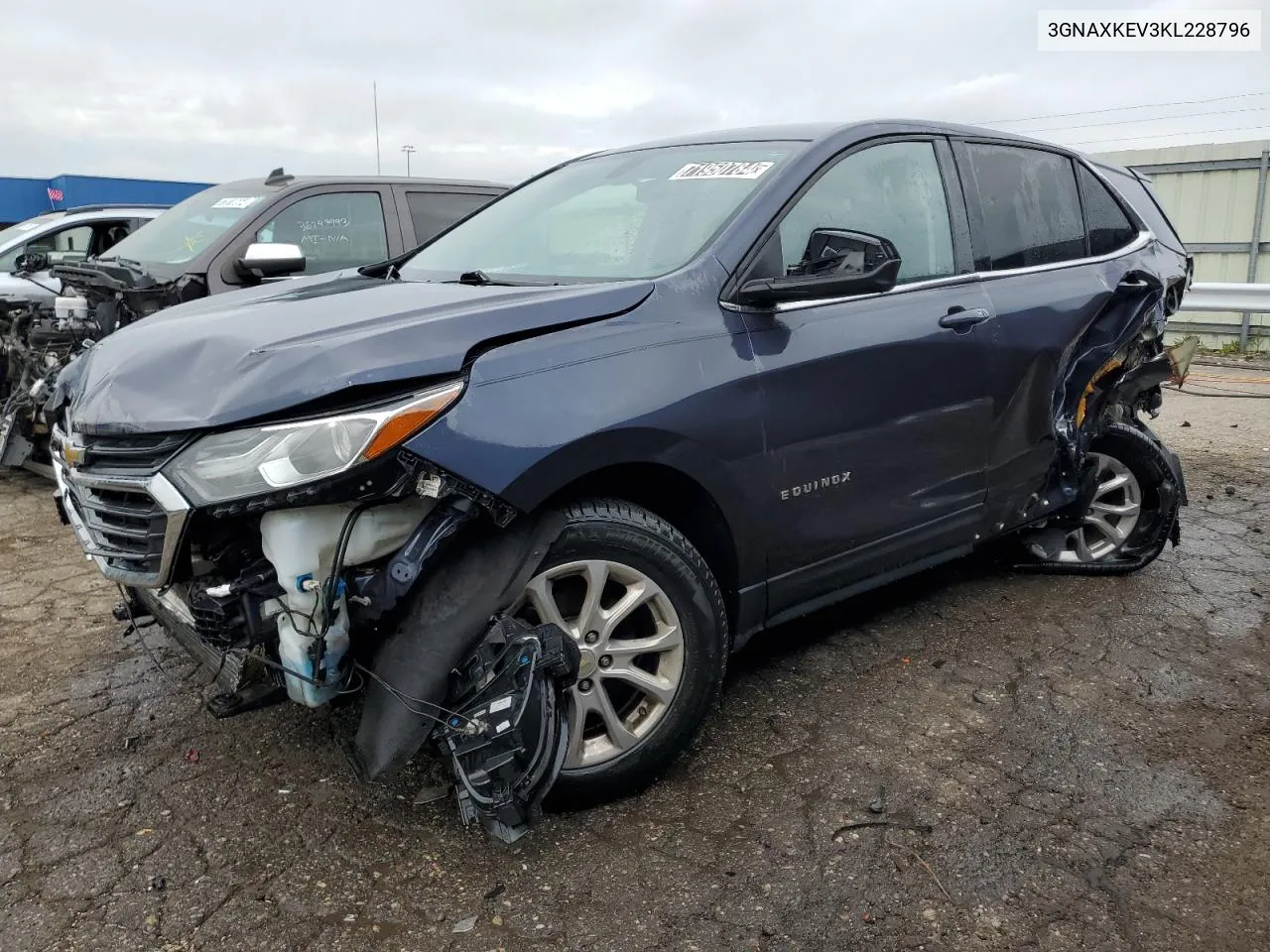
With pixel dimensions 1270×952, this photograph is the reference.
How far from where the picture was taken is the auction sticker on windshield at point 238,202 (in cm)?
593

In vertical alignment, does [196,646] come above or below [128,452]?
below

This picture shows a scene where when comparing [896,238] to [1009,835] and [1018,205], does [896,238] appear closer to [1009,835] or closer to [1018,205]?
[1018,205]

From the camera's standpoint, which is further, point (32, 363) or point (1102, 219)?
point (32, 363)

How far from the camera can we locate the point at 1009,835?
2.53 metres

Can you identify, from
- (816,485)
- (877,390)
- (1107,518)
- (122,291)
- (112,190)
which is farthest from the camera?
(112,190)

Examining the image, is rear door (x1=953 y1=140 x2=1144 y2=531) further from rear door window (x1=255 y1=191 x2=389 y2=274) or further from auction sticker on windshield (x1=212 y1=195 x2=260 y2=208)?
auction sticker on windshield (x1=212 y1=195 x2=260 y2=208)

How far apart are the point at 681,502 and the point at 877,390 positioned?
2.48ft

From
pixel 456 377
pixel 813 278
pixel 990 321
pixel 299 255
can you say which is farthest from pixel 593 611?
pixel 299 255

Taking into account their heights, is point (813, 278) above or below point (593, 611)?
above

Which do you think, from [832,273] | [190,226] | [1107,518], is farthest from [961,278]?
[190,226]

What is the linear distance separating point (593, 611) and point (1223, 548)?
3656 millimetres

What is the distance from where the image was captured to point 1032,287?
372cm

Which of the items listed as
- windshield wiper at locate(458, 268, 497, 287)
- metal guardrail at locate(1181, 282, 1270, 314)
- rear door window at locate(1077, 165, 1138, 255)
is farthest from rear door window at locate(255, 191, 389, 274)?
metal guardrail at locate(1181, 282, 1270, 314)

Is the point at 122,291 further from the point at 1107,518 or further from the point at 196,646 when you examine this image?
the point at 1107,518
